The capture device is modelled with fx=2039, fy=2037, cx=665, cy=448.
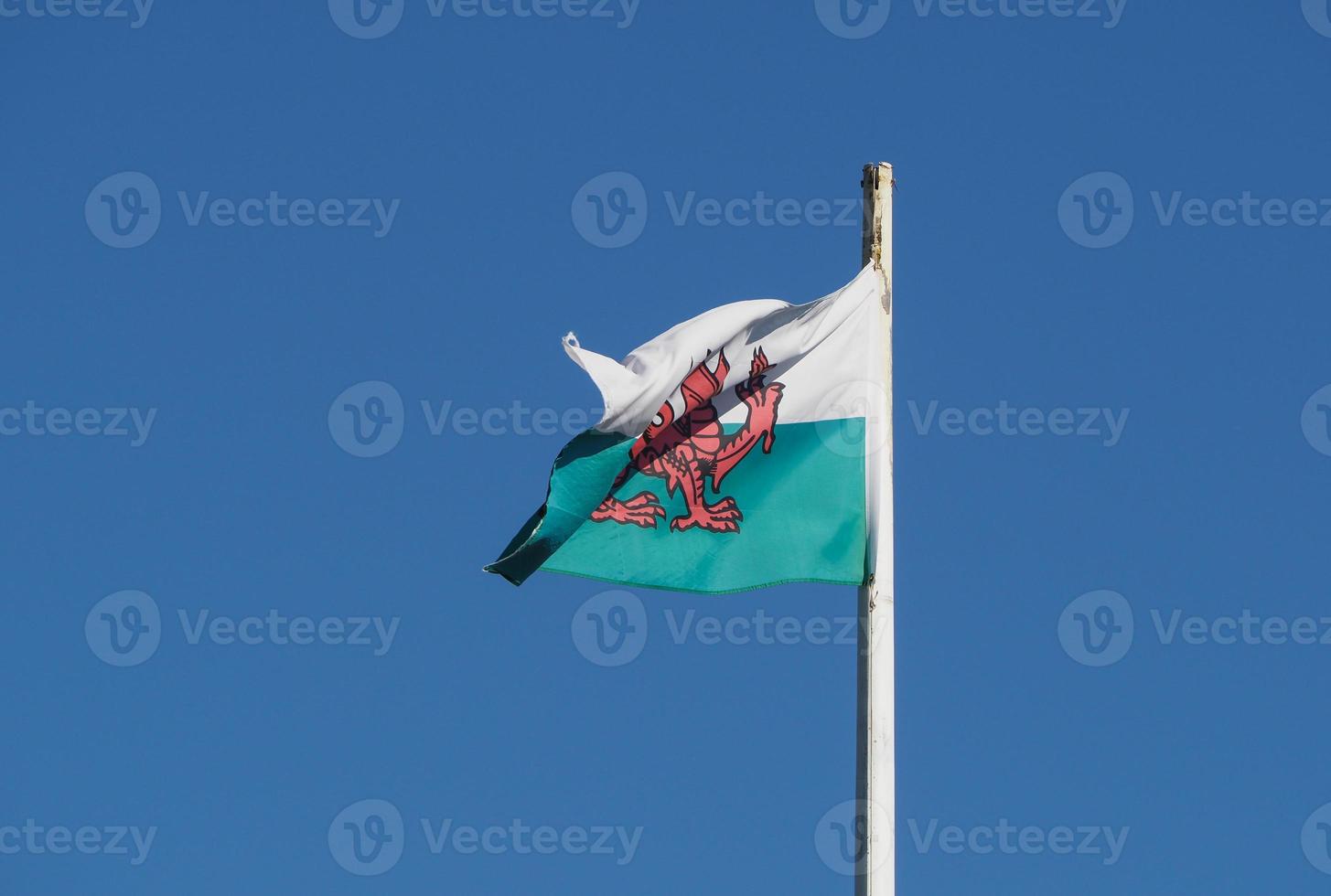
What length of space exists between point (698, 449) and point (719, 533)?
2.64 ft

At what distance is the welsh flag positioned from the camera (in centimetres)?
1605

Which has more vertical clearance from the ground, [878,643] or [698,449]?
[698,449]

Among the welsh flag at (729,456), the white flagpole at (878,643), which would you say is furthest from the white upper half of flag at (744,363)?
the white flagpole at (878,643)

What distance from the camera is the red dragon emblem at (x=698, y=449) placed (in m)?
16.5

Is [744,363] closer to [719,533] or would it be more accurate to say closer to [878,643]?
[719,533]

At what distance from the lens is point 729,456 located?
1672 cm

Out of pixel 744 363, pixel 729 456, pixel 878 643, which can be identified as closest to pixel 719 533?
pixel 729 456

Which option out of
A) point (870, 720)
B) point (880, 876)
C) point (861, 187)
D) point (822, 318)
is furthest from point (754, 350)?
point (880, 876)

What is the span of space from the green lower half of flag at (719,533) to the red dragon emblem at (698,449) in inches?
2.0

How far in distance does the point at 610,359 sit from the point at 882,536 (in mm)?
2953

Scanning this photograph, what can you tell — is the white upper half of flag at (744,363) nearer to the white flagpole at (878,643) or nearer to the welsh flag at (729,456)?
the welsh flag at (729,456)

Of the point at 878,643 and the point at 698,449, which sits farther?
the point at 698,449

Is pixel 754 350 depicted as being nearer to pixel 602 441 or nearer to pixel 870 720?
pixel 602 441

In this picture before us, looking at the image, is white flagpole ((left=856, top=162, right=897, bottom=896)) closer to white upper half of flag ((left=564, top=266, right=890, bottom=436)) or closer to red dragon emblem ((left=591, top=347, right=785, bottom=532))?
white upper half of flag ((left=564, top=266, right=890, bottom=436))
